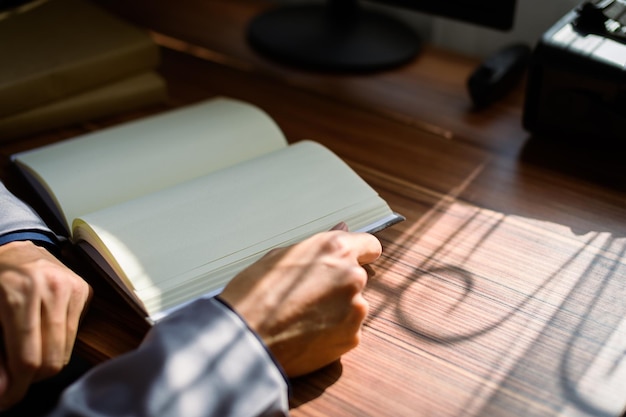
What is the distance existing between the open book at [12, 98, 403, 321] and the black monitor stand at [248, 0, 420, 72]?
0.29m

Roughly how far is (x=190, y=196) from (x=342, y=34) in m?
0.60

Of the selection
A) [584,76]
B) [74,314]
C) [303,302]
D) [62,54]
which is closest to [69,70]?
[62,54]

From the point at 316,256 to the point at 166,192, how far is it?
21 cm

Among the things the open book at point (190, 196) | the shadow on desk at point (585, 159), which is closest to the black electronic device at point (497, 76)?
the shadow on desk at point (585, 159)

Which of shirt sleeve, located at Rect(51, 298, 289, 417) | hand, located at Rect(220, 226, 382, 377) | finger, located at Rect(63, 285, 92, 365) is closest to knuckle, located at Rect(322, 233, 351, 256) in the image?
hand, located at Rect(220, 226, 382, 377)

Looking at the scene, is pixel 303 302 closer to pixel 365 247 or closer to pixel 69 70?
pixel 365 247

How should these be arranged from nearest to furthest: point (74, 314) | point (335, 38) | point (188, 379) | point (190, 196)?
A: point (188, 379) < point (74, 314) < point (190, 196) < point (335, 38)

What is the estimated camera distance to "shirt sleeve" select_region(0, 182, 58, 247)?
715 mm

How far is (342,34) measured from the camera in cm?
125

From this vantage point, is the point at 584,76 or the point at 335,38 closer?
the point at 584,76

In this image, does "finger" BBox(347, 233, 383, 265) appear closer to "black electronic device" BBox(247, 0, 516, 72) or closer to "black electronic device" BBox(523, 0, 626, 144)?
"black electronic device" BBox(523, 0, 626, 144)

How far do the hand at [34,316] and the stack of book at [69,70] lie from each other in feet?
1.18

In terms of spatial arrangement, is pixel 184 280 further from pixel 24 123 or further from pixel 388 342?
pixel 24 123

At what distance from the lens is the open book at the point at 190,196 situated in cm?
68
